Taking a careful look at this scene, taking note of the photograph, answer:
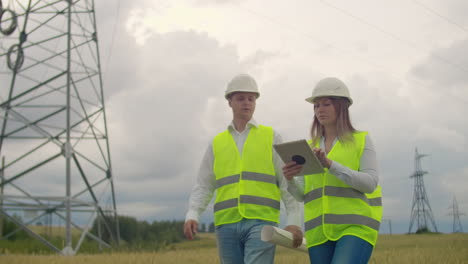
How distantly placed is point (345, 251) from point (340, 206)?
1.35 ft

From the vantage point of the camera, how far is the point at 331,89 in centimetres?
471

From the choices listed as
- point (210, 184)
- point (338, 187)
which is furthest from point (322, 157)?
point (210, 184)

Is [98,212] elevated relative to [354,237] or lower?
elevated

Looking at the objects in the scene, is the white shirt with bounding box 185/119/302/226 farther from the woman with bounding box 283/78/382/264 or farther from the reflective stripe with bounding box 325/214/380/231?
the reflective stripe with bounding box 325/214/380/231

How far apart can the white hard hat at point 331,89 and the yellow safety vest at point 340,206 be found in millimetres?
344

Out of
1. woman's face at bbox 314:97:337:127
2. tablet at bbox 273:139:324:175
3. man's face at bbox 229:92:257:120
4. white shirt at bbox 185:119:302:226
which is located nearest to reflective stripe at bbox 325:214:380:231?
tablet at bbox 273:139:324:175

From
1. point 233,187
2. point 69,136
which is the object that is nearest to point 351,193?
point 233,187

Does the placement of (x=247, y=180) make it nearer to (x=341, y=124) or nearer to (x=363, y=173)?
(x=341, y=124)

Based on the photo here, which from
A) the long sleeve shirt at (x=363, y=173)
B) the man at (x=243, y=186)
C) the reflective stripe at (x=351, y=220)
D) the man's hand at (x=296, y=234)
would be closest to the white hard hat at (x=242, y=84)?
the man at (x=243, y=186)

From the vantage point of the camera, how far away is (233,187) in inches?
217

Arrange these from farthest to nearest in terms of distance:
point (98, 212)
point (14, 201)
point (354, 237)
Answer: point (98, 212) < point (14, 201) < point (354, 237)

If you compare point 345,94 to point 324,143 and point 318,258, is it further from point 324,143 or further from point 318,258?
point 318,258

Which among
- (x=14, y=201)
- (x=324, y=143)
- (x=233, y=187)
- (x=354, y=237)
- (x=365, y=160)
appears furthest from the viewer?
(x=14, y=201)

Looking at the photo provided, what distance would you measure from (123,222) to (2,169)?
726cm
